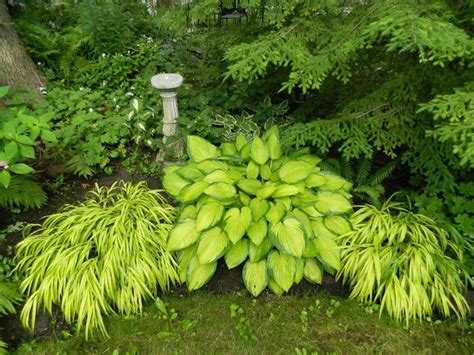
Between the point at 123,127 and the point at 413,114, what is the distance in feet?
8.94

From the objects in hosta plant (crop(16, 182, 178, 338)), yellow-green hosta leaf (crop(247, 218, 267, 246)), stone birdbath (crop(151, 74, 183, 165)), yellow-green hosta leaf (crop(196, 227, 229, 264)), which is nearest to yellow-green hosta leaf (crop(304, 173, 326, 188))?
yellow-green hosta leaf (crop(247, 218, 267, 246))

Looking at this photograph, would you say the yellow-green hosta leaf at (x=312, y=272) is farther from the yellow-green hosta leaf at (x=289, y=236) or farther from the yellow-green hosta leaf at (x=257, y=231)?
the yellow-green hosta leaf at (x=257, y=231)

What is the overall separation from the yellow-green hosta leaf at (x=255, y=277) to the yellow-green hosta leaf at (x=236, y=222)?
25 centimetres

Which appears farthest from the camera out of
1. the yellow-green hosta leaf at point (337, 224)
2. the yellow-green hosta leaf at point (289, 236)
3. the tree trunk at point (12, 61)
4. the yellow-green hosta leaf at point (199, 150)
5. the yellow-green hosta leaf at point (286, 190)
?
the tree trunk at point (12, 61)

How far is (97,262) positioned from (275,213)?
4.43 ft

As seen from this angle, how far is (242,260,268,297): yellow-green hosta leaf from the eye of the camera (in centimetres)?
278

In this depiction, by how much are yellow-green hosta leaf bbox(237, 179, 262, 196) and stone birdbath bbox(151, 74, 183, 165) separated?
3.50ft

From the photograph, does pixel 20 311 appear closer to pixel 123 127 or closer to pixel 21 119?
pixel 21 119

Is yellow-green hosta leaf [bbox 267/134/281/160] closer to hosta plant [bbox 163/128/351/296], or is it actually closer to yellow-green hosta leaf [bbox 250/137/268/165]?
hosta plant [bbox 163/128/351/296]

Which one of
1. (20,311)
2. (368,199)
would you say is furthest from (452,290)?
(20,311)

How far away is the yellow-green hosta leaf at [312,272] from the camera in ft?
9.47

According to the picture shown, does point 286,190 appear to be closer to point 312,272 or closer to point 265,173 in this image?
point 265,173

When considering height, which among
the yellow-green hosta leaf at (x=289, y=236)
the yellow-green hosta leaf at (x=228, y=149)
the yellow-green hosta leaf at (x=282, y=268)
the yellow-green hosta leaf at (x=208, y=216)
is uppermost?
the yellow-green hosta leaf at (x=228, y=149)

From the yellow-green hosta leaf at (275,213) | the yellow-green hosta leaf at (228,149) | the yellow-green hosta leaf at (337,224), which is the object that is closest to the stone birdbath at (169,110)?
the yellow-green hosta leaf at (228,149)
